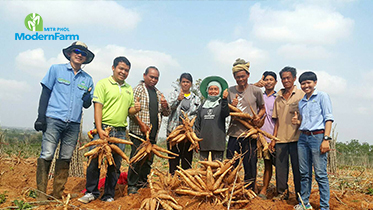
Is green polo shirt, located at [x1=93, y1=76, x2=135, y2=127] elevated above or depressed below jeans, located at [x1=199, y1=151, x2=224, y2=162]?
above

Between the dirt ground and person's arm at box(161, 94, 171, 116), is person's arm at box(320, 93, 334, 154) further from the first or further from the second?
person's arm at box(161, 94, 171, 116)

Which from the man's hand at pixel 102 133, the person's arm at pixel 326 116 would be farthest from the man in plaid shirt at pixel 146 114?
the person's arm at pixel 326 116

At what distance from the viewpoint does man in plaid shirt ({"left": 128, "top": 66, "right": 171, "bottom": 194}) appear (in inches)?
142

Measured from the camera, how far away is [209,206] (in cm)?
276

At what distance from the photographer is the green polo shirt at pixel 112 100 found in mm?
3156

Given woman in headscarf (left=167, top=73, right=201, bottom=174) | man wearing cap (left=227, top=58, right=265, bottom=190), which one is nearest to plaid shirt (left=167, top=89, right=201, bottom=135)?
woman in headscarf (left=167, top=73, right=201, bottom=174)

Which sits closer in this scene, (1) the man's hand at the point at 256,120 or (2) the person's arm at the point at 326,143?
(2) the person's arm at the point at 326,143

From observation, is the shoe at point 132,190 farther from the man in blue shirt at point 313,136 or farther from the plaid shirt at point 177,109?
the man in blue shirt at point 313,136

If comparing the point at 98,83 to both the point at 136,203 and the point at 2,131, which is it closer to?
the point at 136,203

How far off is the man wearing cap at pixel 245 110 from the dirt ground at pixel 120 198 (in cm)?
56

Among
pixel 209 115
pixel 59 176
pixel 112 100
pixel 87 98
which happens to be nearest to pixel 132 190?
pixel 59 176

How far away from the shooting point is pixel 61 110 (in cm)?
314

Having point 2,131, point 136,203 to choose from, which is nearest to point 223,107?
point 136,203

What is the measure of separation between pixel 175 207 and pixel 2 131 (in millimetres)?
6512
